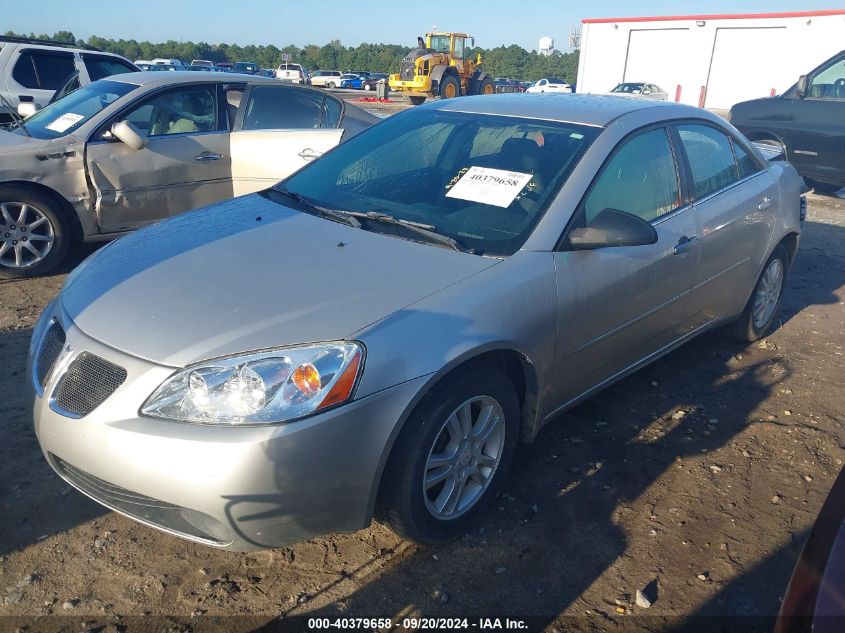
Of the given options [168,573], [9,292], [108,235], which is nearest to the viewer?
[168,573]

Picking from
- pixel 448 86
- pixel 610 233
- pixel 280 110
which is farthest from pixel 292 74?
pixel 610 233

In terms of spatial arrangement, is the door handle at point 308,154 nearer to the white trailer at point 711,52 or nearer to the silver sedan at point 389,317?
the silver sedan at point 389,317

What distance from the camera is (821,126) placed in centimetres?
936

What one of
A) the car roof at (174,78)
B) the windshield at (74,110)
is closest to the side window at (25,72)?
the windshield at (74,110)

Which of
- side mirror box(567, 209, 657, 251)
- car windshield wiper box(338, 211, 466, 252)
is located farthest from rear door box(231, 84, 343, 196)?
side mirror box(567, 209, 657, 251)

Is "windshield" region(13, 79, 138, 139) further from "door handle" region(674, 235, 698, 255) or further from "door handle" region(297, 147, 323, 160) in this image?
"door handle" region(674, 235, 698, 255)

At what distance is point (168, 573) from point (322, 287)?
1.17m

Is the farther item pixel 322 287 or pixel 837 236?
pixel 837 236

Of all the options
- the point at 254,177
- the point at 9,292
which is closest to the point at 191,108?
the point at 254,177

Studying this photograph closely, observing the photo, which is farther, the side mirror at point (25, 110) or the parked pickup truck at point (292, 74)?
the parked pickup truck at point (292, 74)

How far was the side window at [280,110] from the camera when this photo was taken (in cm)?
600

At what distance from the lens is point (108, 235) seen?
5.46 meters

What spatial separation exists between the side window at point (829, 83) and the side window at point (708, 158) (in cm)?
684

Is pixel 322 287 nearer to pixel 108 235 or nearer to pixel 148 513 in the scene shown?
pixel 148 513
